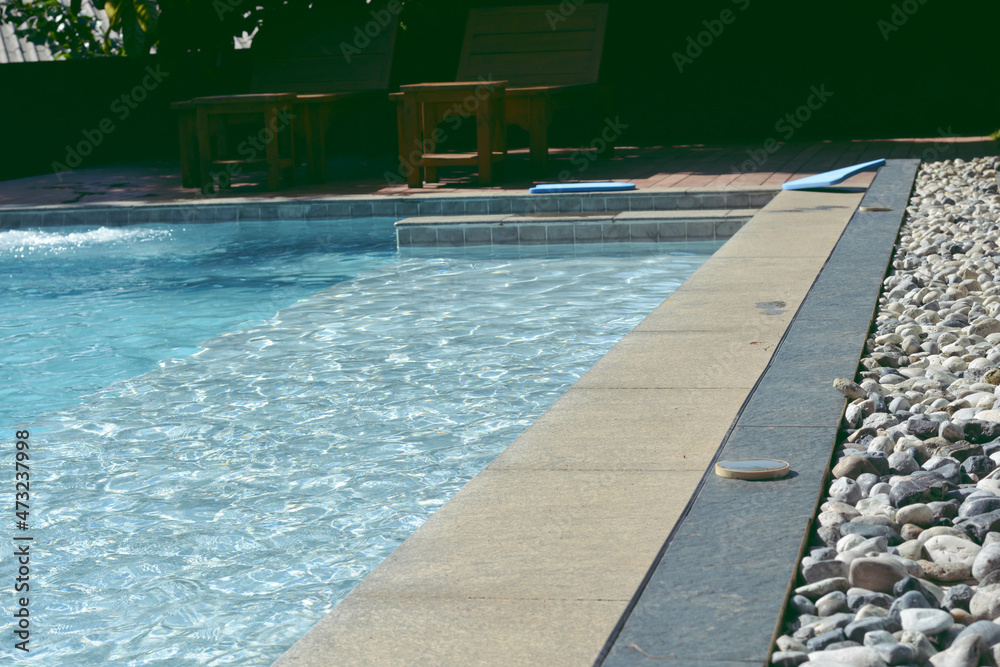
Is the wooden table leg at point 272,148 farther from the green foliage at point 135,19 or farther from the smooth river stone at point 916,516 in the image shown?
the smooth river stone at point 916,516

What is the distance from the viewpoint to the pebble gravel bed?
1584 mm

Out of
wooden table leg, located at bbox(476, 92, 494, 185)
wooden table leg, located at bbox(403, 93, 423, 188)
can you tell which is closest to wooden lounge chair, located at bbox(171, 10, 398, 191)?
wooden table leg, located at bbox(403, 93, 423, 188)

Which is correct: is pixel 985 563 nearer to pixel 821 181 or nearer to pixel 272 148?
pixel 821 181

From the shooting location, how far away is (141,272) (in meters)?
6.93

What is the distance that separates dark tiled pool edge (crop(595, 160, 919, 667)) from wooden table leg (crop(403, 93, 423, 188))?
5.53m

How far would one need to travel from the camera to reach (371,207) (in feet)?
26.0

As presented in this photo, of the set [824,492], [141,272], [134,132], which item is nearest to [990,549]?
[824,492]

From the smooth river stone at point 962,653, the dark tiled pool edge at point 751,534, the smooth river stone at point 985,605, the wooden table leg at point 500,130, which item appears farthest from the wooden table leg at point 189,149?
the smooth river stone at point 962,653

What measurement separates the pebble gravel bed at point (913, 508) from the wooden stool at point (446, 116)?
15.7 ft

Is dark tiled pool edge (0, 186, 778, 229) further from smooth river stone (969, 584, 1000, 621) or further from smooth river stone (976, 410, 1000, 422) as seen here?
smooth river stone (969, 584, 1000, 621)

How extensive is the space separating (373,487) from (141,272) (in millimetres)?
4363

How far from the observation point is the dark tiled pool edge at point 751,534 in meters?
1.55

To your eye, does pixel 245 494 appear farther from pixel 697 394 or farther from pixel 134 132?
pixel 134 132

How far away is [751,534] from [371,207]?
6.28 meters
